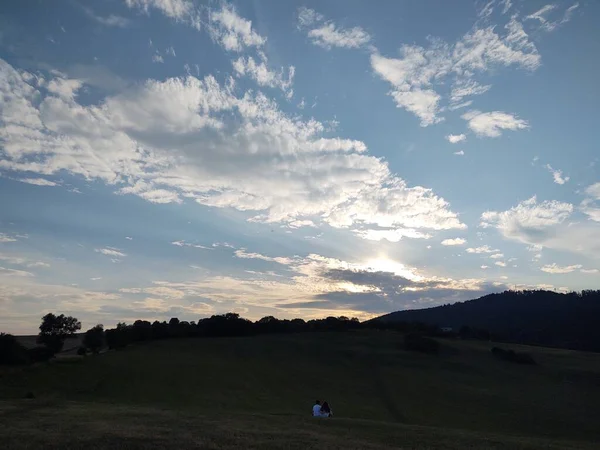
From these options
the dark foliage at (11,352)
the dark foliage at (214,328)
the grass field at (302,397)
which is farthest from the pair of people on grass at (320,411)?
the dark foliage at (214,328)

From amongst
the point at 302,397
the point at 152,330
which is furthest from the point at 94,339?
the point at 302,397

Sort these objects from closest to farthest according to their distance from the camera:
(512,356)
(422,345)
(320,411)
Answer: (320,411) → (512,356) → (422,345)

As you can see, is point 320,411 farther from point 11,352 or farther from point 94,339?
point 94,339

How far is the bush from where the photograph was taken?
363 ft

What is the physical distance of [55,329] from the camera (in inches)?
4956

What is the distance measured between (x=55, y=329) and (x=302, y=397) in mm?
90140

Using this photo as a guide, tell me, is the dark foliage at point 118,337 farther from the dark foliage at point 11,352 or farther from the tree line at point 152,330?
the dark foliage at point 11,352

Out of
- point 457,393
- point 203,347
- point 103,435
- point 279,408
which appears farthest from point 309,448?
point 203,347

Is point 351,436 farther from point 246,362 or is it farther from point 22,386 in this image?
point 246,362

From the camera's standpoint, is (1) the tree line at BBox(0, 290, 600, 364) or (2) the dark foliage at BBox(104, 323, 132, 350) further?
(2) the dark foliage at BBox(104, 323, 132, 350)

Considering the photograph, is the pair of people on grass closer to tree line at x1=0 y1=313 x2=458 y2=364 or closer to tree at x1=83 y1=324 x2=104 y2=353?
tree line at x1=0 y1=313 x2=458 y2=364

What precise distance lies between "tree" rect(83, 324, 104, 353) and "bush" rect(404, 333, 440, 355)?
77.0 m

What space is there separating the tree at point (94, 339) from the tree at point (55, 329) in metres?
9.21

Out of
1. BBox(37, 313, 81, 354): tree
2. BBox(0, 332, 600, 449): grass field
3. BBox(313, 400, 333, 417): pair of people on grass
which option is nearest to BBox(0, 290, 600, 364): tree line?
BBox(37, 313, 81, 354): tree
